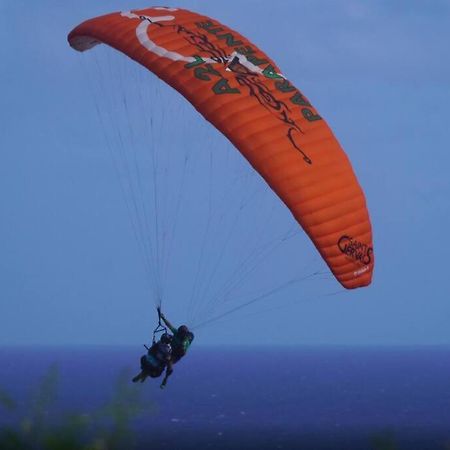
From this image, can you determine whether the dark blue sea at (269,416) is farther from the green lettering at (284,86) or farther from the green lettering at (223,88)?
the green lettering at (223,88)

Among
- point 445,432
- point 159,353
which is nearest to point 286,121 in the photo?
point 159,353

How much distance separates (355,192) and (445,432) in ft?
344

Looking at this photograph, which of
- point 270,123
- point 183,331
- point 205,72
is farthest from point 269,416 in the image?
point 270,123

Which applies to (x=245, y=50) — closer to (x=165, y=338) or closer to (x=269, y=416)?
(x=165, y=338)

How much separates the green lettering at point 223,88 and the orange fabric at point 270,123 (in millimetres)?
20

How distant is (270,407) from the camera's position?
510 ft

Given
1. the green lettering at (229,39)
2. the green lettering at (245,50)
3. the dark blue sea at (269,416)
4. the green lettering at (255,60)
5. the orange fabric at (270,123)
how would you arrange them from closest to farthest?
the orange fabric at (270,123) → the green lettering at (255,60) → the green lettering at (245,50) → the green lettering at (229,39) → the dark blue sea at (269,416)

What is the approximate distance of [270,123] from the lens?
21.9 meters

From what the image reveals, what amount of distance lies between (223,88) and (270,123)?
1.19m

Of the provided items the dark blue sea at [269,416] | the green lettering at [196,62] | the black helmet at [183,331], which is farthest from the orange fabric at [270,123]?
the dark blue sea at [269,416]

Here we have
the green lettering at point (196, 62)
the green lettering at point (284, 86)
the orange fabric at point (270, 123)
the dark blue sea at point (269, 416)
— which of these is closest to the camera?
the orange fabric at point (270, 123)

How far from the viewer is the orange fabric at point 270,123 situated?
69.6 feet

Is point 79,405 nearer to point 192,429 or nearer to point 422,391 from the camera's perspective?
point 192,429

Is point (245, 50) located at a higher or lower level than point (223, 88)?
higher
